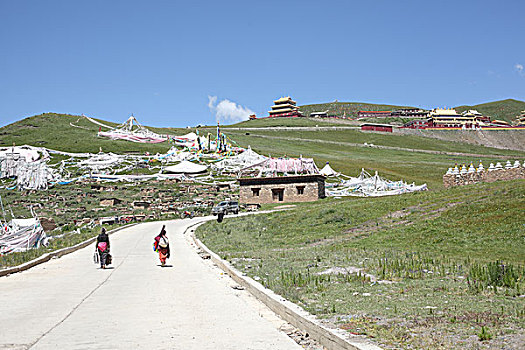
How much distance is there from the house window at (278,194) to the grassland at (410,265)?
2255cm


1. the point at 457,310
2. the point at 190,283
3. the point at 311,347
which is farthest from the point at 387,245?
the point at 311,347

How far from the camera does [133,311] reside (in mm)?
9766

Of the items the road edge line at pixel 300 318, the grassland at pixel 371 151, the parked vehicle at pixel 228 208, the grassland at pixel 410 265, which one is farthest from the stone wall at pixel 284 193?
the road edge line at pixel 300 318

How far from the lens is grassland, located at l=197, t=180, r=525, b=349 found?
7.18m

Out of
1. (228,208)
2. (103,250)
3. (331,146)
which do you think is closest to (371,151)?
(331,146)

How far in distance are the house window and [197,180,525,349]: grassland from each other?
888 inches

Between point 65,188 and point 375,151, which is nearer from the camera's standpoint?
point 65,188

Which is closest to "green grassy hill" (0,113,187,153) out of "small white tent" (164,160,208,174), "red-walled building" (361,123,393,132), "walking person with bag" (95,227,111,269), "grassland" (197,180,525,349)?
"small white tent" (164,160,208,174)

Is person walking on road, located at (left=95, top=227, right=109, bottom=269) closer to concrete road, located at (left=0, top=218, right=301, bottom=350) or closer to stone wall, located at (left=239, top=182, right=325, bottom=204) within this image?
concrete road, located at (left=0, top=218, right=301, bottom=350)

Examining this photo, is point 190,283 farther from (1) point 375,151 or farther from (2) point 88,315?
(1) point 375,151

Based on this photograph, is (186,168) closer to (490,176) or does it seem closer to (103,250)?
(490,176)

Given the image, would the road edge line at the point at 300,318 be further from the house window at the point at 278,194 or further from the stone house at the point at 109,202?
the stone house at the point at 109,202

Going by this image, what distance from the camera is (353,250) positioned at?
17.4 meters

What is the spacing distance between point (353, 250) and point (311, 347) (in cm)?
1041
